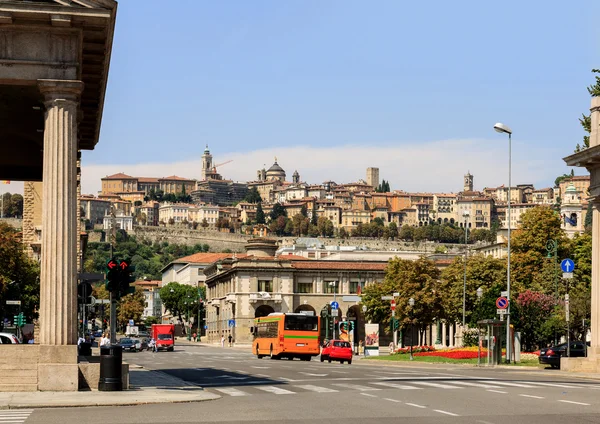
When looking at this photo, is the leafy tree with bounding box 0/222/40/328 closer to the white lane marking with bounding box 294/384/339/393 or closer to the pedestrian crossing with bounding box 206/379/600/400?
the pedestrian crossing with bounding box 206/379/600/400

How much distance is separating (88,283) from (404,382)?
1092 centimetres

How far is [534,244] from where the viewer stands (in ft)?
334

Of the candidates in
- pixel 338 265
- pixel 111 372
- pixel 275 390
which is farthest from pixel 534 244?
pixel 111 372

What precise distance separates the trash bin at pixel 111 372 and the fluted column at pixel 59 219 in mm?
Result: 1089

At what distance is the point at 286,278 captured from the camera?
473ft

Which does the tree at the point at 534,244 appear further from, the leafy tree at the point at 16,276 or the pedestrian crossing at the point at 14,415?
the pedestrian crossing at the point at 14,415

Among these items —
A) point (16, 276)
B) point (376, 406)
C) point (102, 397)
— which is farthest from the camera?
point (16, 276)

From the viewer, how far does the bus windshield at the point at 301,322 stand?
72.6 m

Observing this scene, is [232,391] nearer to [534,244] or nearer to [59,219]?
[59,219]

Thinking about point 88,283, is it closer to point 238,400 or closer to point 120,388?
point 120,388

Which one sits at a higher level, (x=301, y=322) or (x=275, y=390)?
(x=275, y=390)

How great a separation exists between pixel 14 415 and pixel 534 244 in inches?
3339

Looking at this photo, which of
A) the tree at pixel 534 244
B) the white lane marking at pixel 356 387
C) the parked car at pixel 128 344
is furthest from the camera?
the tree at pixel 534 244

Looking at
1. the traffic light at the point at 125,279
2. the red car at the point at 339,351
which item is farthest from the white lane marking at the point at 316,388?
the red car at the point at 339,351
